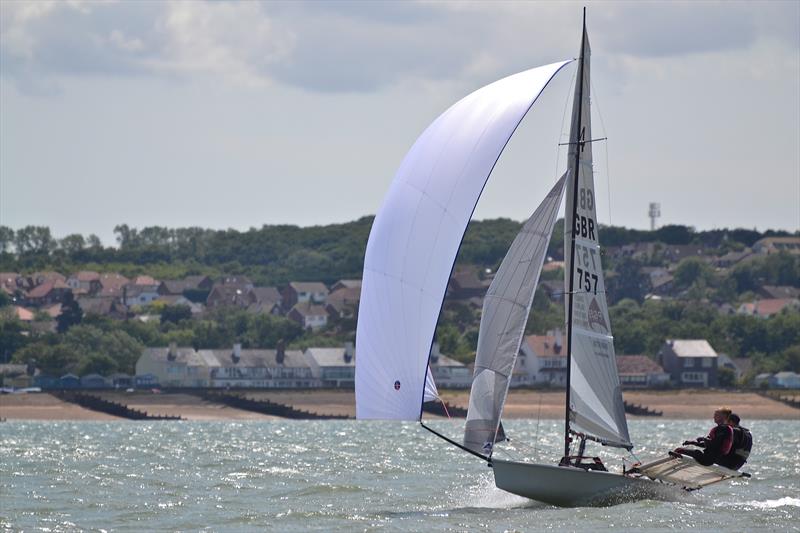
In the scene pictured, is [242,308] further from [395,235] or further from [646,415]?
[395,235]

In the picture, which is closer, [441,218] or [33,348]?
[441,218]

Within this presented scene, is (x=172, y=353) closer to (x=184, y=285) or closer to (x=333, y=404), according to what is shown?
(x=333, y=404)

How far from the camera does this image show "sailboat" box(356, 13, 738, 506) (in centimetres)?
2317

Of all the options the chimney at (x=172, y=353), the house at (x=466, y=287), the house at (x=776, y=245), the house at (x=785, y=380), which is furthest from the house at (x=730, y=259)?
the chimney at (x=172, y=353)

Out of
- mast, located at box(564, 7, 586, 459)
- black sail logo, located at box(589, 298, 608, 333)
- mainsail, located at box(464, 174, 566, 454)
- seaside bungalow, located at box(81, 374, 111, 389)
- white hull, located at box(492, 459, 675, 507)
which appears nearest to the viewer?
white hull, located at box(492, 459, 675, 507)

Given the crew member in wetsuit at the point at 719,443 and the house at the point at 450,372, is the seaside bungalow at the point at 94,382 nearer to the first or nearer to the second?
the house at the point at 450,372

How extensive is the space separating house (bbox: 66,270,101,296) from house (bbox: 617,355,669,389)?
71.2 m

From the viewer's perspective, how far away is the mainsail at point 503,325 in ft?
80.0

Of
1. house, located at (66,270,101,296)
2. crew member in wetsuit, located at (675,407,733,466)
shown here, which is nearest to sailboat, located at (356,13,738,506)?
crew member in wetsuit, located at (675,407,733,466)

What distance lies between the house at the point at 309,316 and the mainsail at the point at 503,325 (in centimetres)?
11131

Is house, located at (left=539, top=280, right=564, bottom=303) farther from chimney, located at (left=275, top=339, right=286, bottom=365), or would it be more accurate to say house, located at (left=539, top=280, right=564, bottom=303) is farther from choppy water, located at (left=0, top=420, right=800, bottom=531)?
choppy water, located at (left=0, top=420, right=800, bottom=531)

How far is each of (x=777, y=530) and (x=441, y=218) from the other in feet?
21.2

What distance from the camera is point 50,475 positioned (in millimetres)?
34438

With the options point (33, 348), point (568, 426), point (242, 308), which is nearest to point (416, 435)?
point (568, 426)
